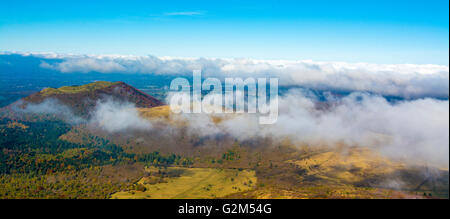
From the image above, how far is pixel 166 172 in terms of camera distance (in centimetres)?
14212

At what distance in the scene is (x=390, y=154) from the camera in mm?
153000

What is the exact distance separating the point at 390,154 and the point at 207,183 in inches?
4097

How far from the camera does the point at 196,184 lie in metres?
125

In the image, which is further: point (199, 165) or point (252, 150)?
point (252, 150)

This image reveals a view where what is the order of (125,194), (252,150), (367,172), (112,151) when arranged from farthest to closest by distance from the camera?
(252,150), (112,151), (367,172), (125,194)

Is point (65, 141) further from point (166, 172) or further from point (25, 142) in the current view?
point (166, 172)

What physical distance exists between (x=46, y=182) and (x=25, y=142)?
2413 inches

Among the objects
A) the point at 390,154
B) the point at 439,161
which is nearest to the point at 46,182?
the point at 439,161

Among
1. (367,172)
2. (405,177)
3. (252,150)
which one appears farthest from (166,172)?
(405,177)

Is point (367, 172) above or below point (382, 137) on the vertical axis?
below

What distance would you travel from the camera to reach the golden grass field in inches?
4227

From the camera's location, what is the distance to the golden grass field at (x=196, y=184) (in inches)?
4227
